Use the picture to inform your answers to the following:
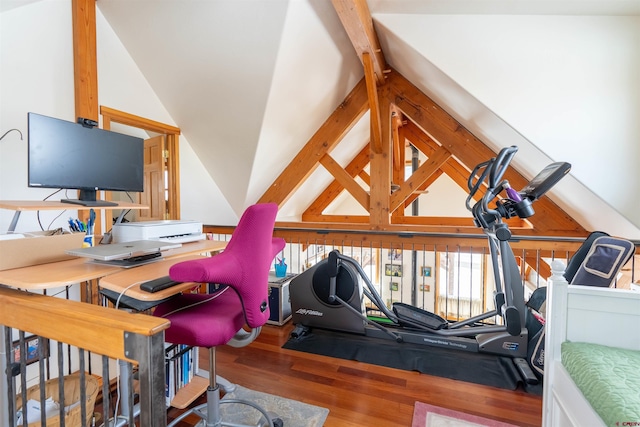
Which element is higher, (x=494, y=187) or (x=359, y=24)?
(x=359, y=24)

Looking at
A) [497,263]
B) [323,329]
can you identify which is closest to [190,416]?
[323,329]

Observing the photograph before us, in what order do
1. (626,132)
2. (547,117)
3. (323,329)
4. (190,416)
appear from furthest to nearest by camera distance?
1. (323,329)
2. (547,117)
3. (626,132)
4. (190,416)

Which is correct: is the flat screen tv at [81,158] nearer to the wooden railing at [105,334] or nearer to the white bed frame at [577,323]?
the wooden railing at [105,334]

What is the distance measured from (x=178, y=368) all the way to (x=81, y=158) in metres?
1.37

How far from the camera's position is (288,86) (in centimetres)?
269

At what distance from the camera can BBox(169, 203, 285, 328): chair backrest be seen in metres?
1.04

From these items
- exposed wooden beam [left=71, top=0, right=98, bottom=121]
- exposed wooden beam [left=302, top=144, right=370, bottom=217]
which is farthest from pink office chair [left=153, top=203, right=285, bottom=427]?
exposed wooden beam [left=302, top=144, right=370, bottom=217]

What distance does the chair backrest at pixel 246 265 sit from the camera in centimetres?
104

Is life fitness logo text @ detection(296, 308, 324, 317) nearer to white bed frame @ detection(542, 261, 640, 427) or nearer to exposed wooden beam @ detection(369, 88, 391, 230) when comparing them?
exposed wooden beam @ detection(369, 88, 391, 230)

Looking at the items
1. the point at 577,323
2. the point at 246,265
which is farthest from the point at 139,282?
the point at 577,323

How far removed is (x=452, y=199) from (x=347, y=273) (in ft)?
17.2

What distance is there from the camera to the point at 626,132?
191 cm

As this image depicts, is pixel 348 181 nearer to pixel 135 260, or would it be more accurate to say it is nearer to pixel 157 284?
pixel 135 260

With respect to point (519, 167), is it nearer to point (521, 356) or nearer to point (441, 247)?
point (441, 247)
